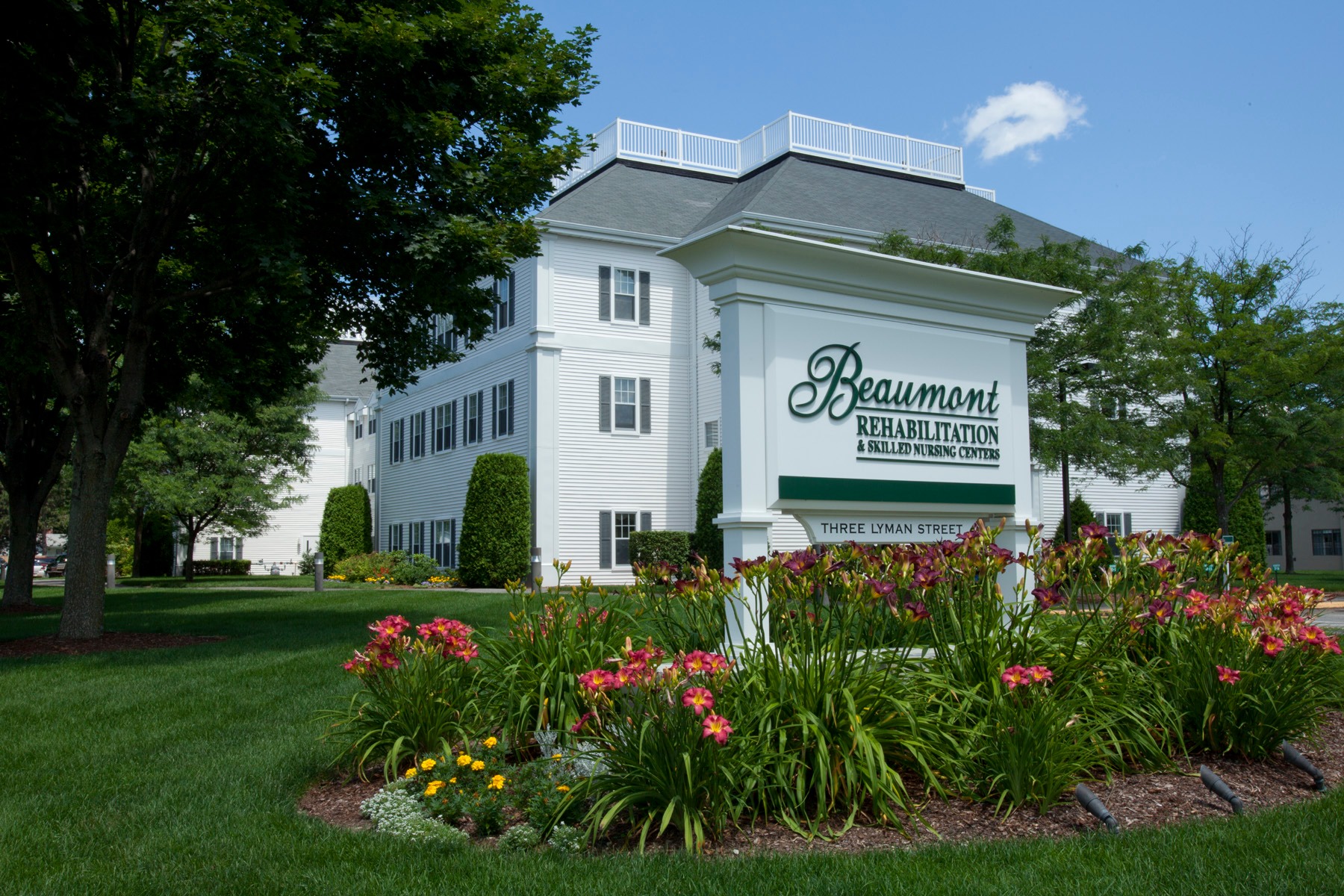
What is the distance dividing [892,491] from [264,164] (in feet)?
27.1

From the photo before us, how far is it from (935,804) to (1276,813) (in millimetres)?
1432

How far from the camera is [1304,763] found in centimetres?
529

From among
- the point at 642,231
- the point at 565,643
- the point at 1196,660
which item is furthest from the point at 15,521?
the point at 1196,660

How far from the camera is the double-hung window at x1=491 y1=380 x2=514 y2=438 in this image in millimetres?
27484

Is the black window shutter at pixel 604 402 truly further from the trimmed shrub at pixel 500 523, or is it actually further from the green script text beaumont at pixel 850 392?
the green script text beaumont at pixel 850 392

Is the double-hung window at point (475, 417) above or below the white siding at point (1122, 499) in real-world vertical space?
above

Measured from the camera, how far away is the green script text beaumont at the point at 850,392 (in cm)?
791

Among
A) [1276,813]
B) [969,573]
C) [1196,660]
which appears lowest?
[1276,813]

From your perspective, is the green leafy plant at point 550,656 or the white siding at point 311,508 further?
the white siding at point 311,508

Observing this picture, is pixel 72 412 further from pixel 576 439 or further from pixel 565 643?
pixel 576 439

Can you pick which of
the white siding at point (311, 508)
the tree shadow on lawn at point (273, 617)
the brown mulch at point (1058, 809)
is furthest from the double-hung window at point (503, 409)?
the brown mulch at point (1058, 809)

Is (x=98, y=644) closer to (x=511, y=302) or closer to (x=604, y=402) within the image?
(x=604, y=402)

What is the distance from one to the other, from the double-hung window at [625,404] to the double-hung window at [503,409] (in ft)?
8.22

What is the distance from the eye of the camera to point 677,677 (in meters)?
4.48
